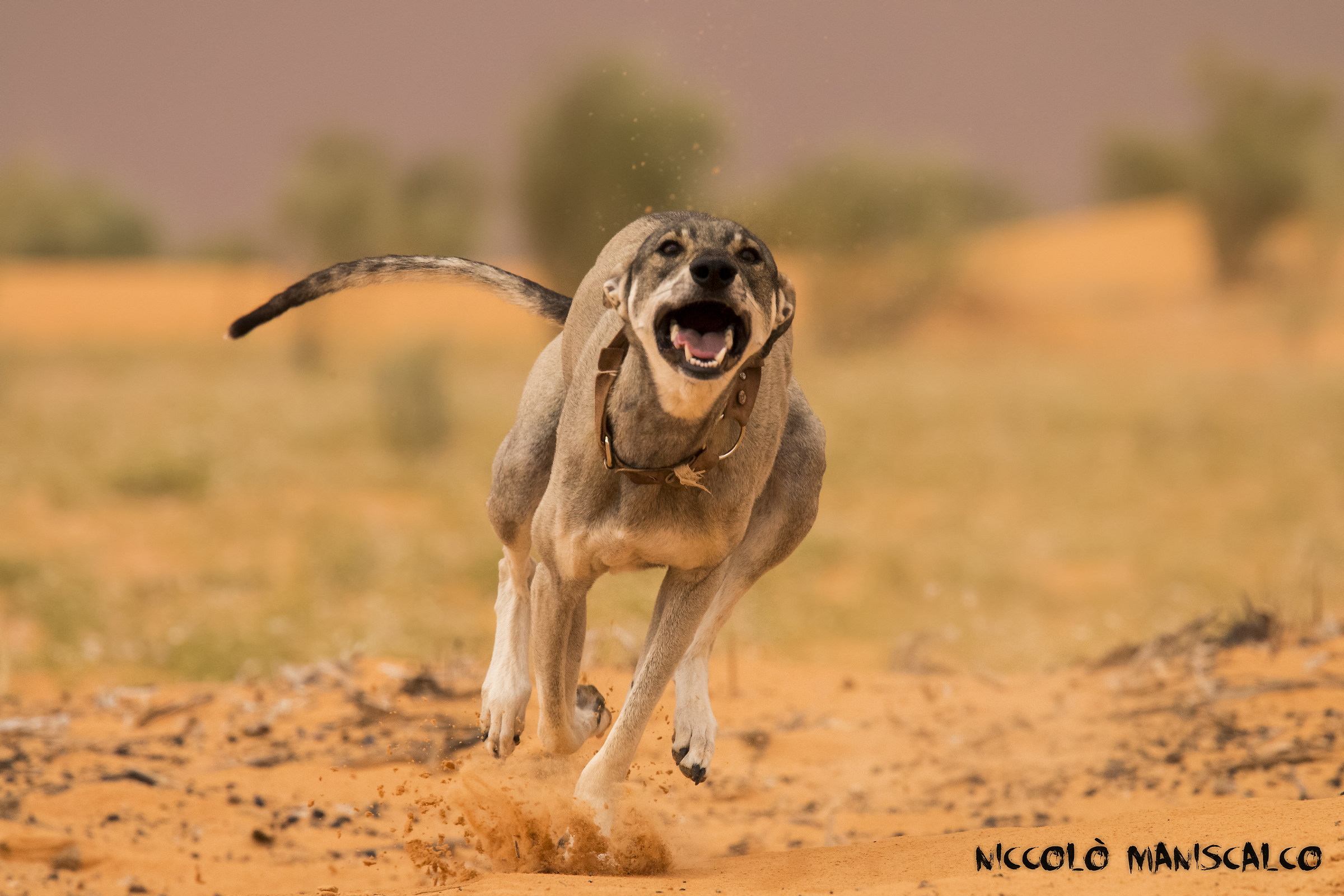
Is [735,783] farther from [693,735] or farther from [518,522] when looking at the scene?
[518,522]

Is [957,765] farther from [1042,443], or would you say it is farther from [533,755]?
[1042,443]

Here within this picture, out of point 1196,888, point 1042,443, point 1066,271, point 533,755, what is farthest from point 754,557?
point 1066,271

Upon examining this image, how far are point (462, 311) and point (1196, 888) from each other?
43427 millimetres

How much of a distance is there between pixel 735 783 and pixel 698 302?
355cm

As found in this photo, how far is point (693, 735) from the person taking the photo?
5051 millimetres

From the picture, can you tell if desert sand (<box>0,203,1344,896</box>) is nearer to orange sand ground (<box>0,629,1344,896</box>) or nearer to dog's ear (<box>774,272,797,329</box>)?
orange sand ground (<box>0,629,1344,896</box>)

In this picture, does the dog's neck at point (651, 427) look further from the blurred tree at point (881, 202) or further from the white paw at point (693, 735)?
the blurred tree at point (881, 202)

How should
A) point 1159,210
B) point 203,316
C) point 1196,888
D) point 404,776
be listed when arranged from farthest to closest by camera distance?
point 1159,210, point 203,316, point 404,776, point 1196,888

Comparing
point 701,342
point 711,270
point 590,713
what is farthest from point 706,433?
point 590,713


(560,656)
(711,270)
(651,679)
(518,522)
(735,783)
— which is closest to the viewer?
(711,270)

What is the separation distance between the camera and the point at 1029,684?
7.84 metres

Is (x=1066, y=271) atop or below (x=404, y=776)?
atop

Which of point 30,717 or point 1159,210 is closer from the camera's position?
point 30,717

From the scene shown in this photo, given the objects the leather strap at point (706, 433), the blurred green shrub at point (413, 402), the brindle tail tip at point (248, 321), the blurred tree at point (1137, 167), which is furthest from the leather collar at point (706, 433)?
the blurred tree at point (1137, 167)
